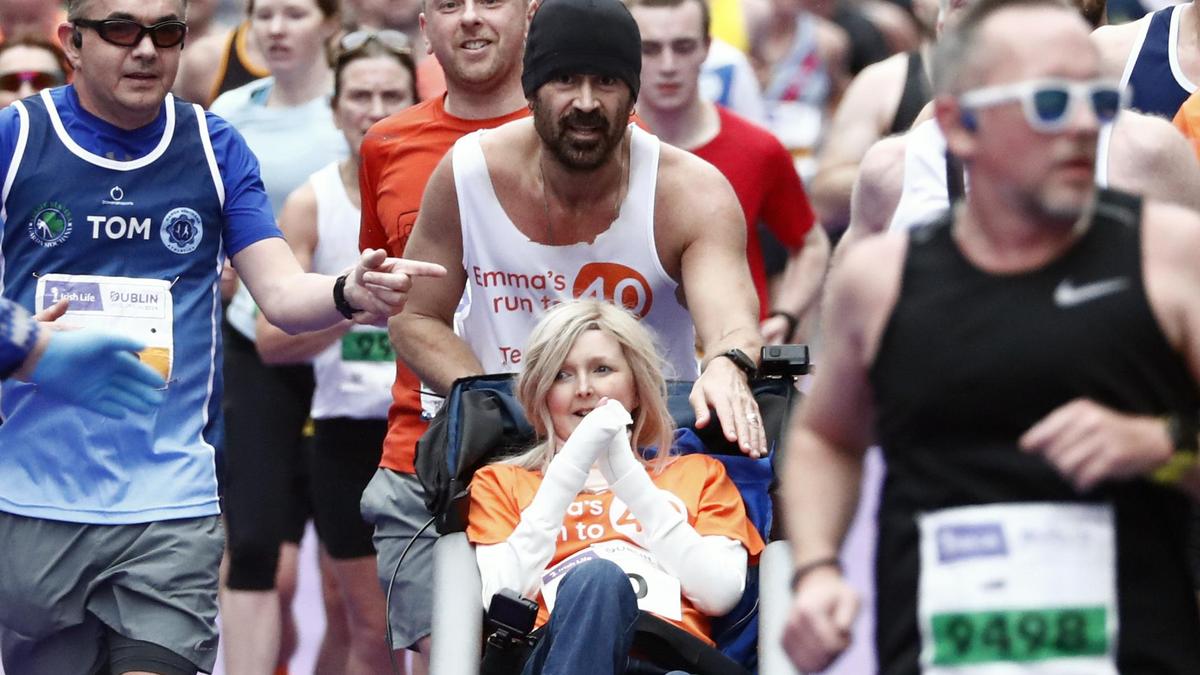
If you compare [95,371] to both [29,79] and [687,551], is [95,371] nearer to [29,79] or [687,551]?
[687,551]

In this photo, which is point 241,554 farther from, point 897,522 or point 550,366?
point 897,522

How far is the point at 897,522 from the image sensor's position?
11.3 ft

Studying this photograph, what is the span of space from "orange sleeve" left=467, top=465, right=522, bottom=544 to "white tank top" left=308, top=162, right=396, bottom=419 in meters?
2.03

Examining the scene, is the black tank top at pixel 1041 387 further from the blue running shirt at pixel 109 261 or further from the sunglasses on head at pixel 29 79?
the sunglasses on head at pixel 29 79

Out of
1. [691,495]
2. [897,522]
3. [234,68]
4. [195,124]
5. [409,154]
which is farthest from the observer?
[234,68]

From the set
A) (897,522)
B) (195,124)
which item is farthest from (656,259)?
(897,522)

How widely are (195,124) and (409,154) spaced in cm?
75

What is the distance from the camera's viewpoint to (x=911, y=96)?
6777mm

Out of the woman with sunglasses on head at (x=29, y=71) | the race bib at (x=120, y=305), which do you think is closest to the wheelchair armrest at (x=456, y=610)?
the race bib at (x=120, y=305)

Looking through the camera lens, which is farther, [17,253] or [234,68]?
[234,68]

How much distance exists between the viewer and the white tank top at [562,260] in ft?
17.9

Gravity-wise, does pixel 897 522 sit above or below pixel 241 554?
above

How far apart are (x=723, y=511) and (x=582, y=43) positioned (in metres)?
1.11

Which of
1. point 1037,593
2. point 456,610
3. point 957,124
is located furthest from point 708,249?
point 1037,593
